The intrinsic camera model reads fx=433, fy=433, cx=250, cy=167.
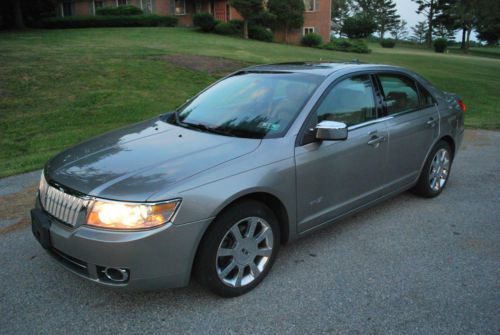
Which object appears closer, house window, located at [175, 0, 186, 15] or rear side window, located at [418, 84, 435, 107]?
rear side window, located at [418, 84, 435, 107]

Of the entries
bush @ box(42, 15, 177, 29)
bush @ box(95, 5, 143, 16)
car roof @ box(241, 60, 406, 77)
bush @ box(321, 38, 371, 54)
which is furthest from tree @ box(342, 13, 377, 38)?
car roof @ box(241, 60, 406, 77)

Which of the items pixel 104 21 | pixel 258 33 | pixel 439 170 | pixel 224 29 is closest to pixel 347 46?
pixel 258 33

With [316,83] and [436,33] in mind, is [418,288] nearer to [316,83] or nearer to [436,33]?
[316,83]

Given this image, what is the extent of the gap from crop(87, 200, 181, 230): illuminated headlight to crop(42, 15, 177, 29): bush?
3158cm

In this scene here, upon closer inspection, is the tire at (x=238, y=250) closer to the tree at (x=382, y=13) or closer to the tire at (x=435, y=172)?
the tire at (x=435, y=172)

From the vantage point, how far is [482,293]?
3172mm

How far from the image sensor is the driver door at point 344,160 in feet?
11.3

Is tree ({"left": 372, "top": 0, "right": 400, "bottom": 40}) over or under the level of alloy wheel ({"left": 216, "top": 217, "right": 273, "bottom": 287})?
over

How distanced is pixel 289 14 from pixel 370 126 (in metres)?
32.9

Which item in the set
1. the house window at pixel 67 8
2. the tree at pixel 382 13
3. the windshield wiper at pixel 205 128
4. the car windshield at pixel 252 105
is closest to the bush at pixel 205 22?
the house window at pixel 67 8

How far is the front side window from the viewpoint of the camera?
3701mm

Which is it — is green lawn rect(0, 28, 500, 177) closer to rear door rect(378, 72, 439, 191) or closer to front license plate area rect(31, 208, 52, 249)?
front license plate area rect(31, 208, 52, 249)

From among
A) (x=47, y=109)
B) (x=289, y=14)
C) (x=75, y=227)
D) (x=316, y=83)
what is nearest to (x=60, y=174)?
(x=75, y=227)

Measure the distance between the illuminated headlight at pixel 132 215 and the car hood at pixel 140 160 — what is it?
2.2 inches
